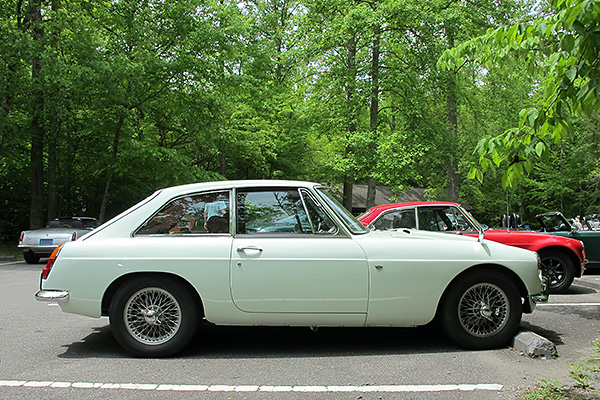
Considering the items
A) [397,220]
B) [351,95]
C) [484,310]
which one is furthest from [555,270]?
[351,95]

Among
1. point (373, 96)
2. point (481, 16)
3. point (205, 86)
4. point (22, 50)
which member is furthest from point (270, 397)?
point (481, 16)

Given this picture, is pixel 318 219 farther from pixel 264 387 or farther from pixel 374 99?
pixel 374 99

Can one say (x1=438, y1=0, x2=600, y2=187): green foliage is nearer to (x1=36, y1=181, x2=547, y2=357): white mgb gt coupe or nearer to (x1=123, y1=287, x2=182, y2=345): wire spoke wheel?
(x1=36, y1=181, x2=547, y2=357): white mgb gt coupe

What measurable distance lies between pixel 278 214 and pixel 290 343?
1408mm

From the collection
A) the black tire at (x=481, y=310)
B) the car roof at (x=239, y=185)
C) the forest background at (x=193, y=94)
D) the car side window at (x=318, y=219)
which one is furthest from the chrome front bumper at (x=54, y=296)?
the forest background at (x=193, y=94)

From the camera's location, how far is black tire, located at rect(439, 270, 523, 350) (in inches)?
185

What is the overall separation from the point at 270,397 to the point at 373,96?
20.8 metres

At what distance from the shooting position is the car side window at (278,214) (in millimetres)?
4805

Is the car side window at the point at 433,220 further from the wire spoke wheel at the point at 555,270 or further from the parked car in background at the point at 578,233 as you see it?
the parked car in background at the point at 578,233

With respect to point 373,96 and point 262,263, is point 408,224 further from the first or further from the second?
point 373,96

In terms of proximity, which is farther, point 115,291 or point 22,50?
point 22,50

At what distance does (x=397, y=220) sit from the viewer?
8297 mm

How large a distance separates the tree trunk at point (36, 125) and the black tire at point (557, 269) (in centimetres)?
1611

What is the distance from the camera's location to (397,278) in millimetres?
4586
